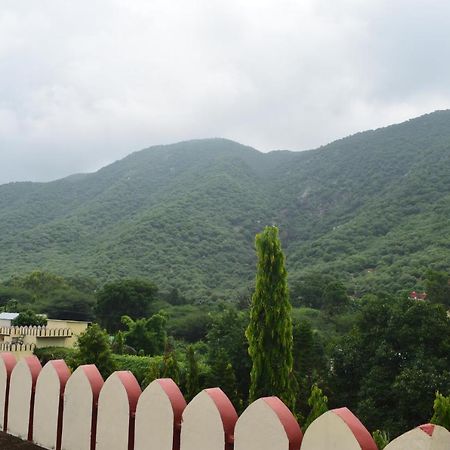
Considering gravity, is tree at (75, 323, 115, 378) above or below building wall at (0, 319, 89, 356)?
above

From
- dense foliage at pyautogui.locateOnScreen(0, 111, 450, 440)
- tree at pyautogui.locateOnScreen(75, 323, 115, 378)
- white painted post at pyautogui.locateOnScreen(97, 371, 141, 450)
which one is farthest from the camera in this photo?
dense foliage at pyautogui.locateOnScreen(0, 111, 450, 440)

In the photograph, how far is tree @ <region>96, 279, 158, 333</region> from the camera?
42.8 metres

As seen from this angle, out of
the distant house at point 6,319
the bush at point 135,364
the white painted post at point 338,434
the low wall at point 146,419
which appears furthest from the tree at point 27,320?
the white painted post at point 338,434

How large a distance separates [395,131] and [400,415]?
302ft

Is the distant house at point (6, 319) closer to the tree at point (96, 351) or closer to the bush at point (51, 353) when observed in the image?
the bush at point (51, 353)

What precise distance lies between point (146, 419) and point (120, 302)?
130 feet

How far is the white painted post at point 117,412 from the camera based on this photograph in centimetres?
423

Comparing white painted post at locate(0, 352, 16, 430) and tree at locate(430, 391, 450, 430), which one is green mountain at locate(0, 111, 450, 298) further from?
white painted post at locate(0, 352, 16, 430)

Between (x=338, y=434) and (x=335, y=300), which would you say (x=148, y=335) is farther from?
(x=338, y=434)

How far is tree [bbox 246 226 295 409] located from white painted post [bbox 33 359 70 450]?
955 centimetres

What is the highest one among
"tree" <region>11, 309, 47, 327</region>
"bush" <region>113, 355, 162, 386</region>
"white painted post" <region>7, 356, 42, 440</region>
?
"white painted post" <region>7, 356, 42, 440</region>

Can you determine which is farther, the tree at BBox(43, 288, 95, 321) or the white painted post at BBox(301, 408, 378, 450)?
the tree at BBox(43, 288, 95, 321)

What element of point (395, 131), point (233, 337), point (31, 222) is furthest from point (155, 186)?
point (233, 337)

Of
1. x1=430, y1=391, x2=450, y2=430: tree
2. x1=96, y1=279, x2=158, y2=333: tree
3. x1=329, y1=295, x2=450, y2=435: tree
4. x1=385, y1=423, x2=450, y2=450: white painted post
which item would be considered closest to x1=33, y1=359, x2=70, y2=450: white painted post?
x1=385, y1=423, x2=450, y2=450: white painted post
